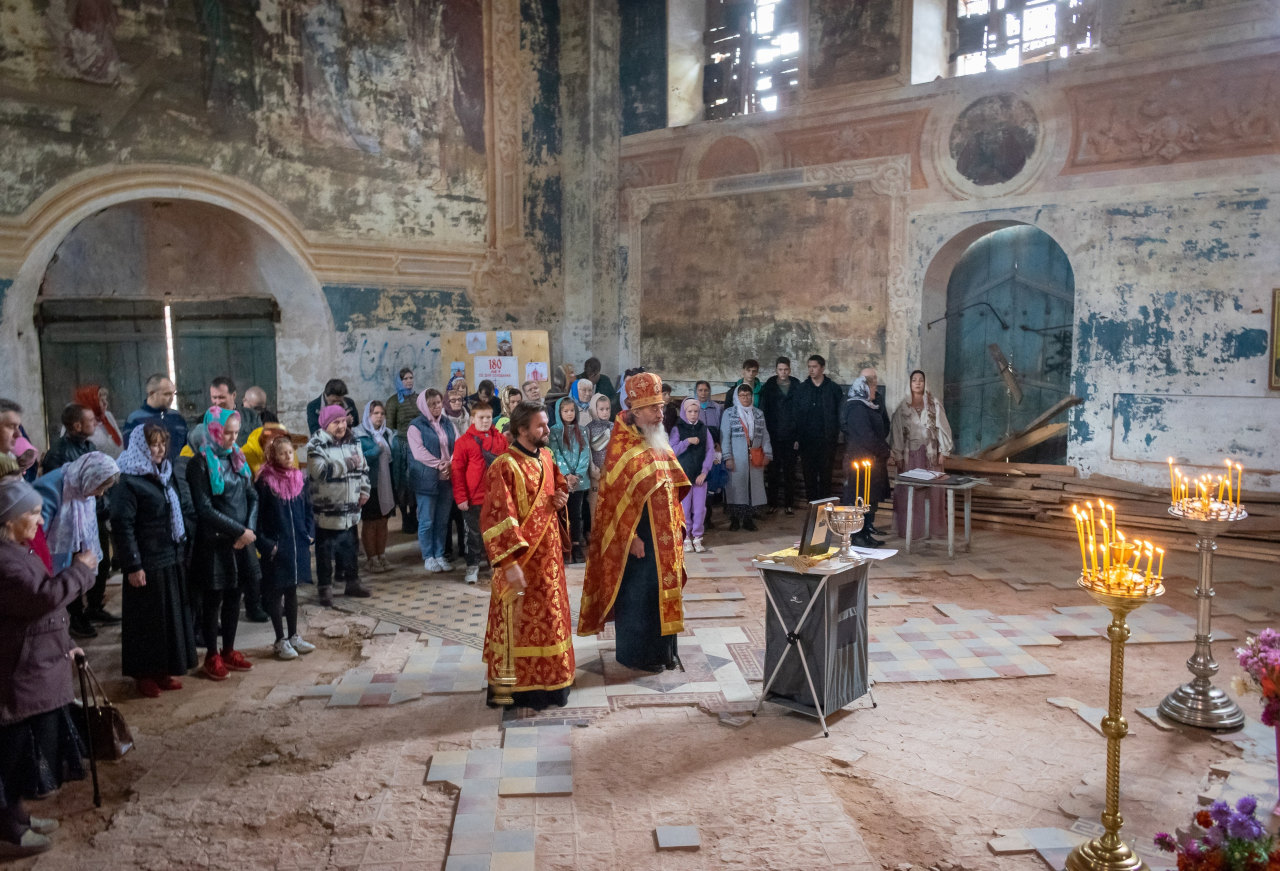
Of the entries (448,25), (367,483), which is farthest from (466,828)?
(448,25)

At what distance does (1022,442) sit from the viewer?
11312 millimetres

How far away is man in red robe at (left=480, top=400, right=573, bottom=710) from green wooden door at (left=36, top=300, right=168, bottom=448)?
25.4ft

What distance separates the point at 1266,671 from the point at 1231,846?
1.56 metres

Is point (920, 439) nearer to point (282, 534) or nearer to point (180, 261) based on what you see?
point (282, 534)

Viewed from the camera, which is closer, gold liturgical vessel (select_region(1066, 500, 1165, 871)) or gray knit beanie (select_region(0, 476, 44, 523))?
gold liturgical vessel (select_region(1066, 500, 1165, 871))

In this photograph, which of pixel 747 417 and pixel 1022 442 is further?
pixel 1022 442

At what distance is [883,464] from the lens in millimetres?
10023

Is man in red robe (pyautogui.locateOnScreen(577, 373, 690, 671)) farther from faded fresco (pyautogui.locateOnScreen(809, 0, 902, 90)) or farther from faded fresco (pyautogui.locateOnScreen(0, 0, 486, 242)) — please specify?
faded fresco (pyautogui.locateOnScreen(809, 0, 902, 90))

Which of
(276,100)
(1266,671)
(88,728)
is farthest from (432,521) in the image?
(1266,671)

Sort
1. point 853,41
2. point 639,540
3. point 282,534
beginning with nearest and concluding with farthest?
point 639,540 < point 282,534 < point 853,41

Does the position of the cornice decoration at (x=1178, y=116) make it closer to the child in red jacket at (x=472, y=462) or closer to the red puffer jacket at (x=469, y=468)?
the child in red jacket at (x=472, y=462)

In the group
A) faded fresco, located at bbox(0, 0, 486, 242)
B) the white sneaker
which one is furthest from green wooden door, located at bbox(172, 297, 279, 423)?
the white sneaker

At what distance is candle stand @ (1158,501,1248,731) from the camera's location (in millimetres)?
5035

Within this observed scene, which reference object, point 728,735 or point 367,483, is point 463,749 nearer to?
point 728,735
